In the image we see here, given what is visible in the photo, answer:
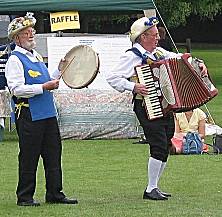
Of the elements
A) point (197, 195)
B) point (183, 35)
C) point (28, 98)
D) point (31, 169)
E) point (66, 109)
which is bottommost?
point (183, 35)

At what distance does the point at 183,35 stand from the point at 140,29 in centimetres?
4655

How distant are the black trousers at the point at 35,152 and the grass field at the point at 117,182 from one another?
19 centimetres

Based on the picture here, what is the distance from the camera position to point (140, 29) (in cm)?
871

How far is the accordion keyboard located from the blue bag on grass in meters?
4.03

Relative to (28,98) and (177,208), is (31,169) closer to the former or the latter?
(28,98)

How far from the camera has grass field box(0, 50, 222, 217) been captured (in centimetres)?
808

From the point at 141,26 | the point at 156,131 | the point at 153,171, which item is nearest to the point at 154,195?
the point at 153,171

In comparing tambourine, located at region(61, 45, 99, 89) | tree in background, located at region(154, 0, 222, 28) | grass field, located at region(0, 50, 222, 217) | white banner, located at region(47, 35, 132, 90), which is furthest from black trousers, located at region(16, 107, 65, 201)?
tree in background, located at region(154, 0, 222, 28)

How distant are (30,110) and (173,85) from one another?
1446mm

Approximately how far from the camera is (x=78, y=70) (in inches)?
337

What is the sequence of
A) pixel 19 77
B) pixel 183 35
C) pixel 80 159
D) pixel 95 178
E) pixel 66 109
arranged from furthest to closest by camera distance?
pixel 183 35 < pixel 66 109 < pixel 80 159 < pixel 95 178 < pixel 19 77

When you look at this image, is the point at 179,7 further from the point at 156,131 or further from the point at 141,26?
the point at 156,131

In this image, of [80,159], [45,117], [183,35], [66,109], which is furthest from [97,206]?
[183,35]

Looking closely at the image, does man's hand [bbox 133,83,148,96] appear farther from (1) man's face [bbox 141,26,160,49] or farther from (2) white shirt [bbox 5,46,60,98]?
(2) white shirt [bbox 5,46,60,98]
